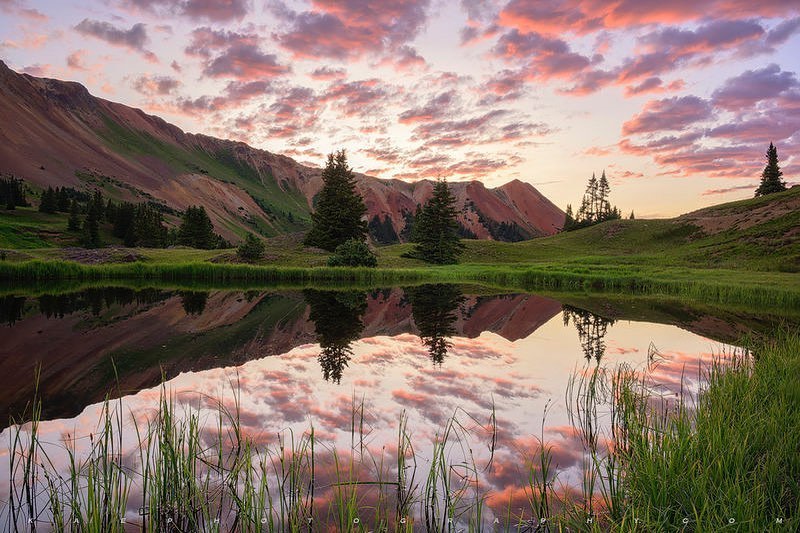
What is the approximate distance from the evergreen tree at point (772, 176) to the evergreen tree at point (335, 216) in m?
90.5

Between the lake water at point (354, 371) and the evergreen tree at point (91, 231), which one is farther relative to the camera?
the evergreen tree at point (91, 231)

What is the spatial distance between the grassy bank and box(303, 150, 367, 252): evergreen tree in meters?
13.4

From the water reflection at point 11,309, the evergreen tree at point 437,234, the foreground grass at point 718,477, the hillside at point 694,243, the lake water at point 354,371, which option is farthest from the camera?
the evergreen tree at point 437,234

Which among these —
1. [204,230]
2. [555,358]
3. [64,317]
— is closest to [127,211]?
[204,230]

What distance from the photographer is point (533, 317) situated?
76.6 ft

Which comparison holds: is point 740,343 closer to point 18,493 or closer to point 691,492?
point 691,492

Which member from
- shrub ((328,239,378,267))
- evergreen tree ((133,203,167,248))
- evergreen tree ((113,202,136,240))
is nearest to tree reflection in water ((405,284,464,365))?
shrub ((328,239,378,267))

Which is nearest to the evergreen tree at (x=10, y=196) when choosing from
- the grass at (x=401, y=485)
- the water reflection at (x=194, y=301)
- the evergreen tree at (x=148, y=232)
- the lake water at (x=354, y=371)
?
the evergreen tree at (x=148, y=232)

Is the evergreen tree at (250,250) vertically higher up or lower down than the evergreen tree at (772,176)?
lower down

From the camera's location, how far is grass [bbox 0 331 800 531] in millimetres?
4141

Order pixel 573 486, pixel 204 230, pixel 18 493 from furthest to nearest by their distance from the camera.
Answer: pixel 204 230 → pixel 573 486 → pixel 18 493

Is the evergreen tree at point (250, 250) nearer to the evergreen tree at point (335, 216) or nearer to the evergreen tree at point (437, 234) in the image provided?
the evergreen tree at point (335, 216)

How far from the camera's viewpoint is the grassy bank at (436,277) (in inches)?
1352

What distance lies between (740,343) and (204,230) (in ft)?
268
